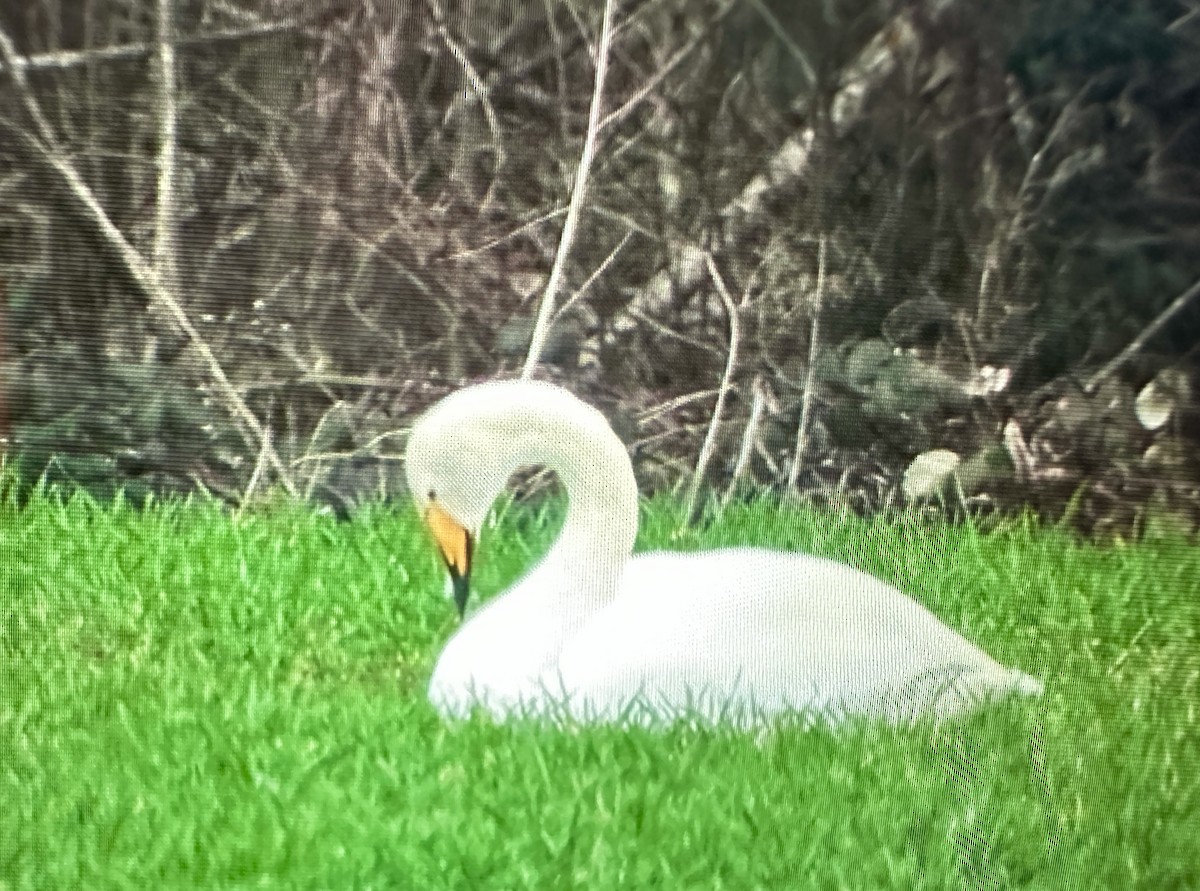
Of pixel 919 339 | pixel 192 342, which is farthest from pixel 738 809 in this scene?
pixel 192 342

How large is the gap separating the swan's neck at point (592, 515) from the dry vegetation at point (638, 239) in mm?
24

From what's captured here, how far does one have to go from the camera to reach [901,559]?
2.66 feet

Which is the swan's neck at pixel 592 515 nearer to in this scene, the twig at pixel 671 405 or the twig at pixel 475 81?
the twig at pixel 671 405

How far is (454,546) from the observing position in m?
0.81

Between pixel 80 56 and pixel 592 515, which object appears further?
pixel 592 515

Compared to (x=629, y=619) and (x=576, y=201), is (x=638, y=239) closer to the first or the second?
(x=576, y=201)

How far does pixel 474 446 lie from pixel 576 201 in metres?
0.16

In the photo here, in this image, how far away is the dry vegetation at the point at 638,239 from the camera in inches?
29.5

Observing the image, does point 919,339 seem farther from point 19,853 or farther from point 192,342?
point 19,853

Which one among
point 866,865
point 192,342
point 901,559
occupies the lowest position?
point 866,865

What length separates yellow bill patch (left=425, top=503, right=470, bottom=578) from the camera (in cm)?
80

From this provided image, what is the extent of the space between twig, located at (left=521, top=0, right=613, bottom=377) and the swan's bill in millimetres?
113

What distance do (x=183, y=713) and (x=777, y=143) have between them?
49 cm

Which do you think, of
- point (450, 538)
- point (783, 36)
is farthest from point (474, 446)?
point (783, 36)
